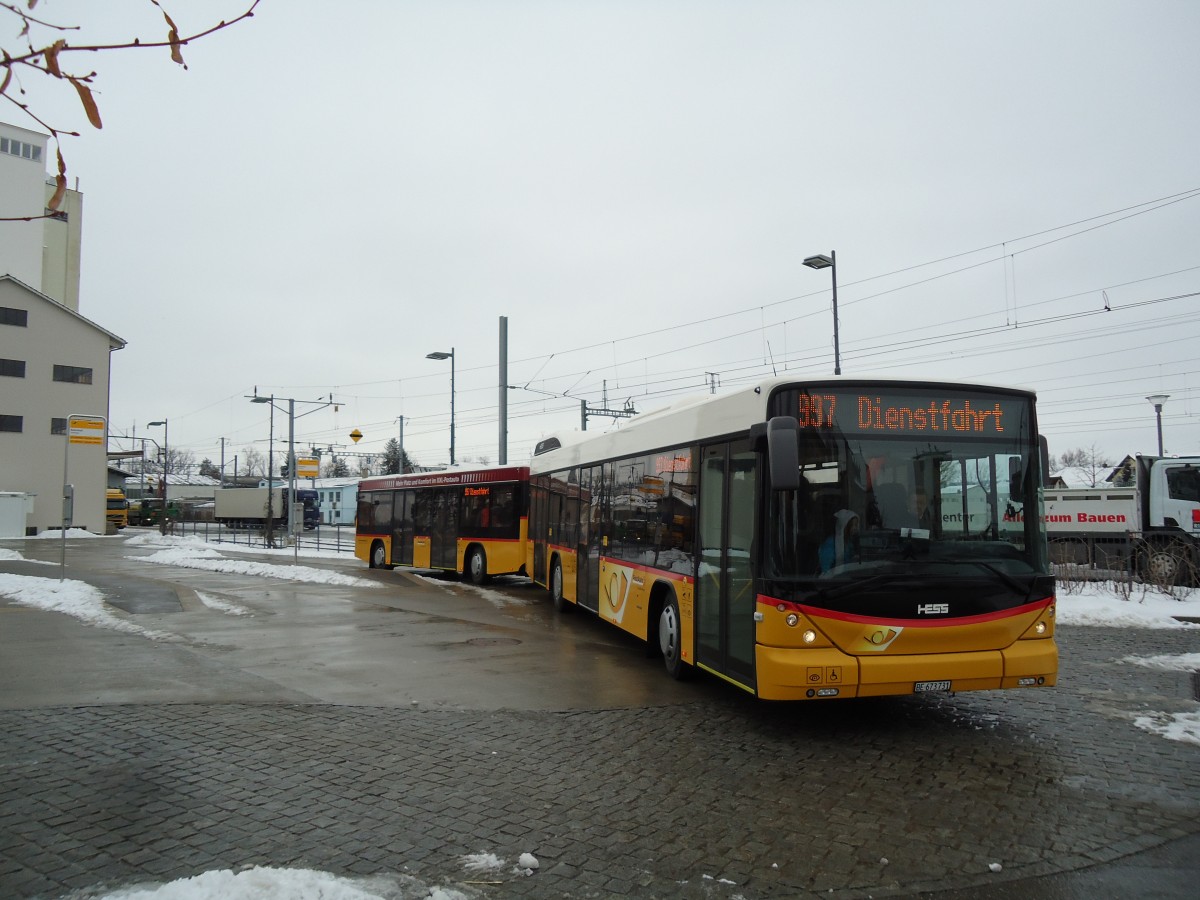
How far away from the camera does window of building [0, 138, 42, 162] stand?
54969 millimetres

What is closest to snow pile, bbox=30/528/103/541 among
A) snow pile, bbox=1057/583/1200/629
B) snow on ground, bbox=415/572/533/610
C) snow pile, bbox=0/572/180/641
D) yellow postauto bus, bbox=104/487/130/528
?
yellow postauto bus, bbox=104/487/130/528

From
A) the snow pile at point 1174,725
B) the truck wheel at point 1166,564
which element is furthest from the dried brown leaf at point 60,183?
the truck wheel at point 1166,564

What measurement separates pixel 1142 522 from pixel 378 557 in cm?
2007

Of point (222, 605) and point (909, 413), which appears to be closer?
point (909, 413)

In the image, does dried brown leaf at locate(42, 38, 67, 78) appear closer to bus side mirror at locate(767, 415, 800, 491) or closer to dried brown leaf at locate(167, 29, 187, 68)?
dried brown leaf at locate(167, 29, 187, 68)

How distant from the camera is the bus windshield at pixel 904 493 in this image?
650 centimetres

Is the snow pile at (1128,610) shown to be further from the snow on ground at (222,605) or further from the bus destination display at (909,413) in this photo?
the snow on ground at (222,605)

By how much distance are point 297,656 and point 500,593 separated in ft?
27.5


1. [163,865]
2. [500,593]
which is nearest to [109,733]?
[163,865]

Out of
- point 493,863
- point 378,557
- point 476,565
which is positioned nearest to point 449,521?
point 476,565

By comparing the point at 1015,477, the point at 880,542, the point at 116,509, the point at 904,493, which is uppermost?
the point at 1015,477

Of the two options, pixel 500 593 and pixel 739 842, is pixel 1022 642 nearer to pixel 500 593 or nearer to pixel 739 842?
pixel 739 842

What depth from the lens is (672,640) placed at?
9078 millimetres

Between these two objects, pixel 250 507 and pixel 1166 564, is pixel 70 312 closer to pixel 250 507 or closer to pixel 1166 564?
pixel 250 507
